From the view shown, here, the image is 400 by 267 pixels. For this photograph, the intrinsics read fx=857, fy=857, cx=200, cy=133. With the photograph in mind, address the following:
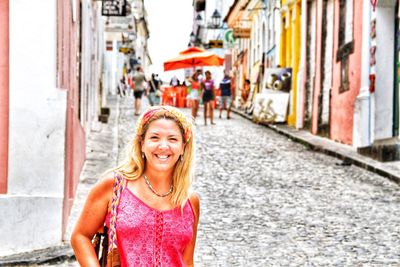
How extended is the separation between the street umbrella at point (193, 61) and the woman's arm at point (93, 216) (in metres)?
28.9

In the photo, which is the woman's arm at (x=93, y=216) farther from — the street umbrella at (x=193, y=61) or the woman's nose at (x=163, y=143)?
the street umbrella at (x=193, y=61)

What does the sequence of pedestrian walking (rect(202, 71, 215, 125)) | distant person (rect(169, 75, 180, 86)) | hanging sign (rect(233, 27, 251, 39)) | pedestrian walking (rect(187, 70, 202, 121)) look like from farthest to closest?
distant person (rect(169, 75, 180, 86)) < hanging sign (rect(233, 27, 251, 39)) < pedestrian walking (rect(187, 70, 202, 121)) < pedestrian walking (rect(202, 71, 215, 125))

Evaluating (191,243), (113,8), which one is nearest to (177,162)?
(191,243)

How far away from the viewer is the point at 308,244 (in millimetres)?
7699

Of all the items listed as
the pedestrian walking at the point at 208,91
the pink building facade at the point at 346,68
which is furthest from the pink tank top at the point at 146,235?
the pedestrian walking at the point at 208,91

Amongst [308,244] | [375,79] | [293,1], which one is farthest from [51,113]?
[293,1]

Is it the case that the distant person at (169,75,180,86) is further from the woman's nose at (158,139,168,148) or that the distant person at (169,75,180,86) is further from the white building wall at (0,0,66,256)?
the woman's nose at (158,139,168,148)

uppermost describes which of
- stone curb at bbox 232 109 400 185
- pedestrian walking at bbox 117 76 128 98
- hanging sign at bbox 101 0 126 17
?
hanging sign at bbox 101 0 126 17

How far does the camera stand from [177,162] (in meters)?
3.22

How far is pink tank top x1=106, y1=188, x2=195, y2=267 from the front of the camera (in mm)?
3027

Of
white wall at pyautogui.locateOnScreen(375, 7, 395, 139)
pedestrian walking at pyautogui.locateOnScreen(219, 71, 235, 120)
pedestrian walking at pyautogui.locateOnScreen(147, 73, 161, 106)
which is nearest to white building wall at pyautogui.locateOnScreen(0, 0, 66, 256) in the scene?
white wall at pyautogui.locateOnScreen(375, 7, 395, 139)

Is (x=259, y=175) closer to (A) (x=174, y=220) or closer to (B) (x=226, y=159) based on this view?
(B) (x=226, y=159)

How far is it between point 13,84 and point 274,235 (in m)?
2.80

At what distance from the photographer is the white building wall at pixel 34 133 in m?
7.15
